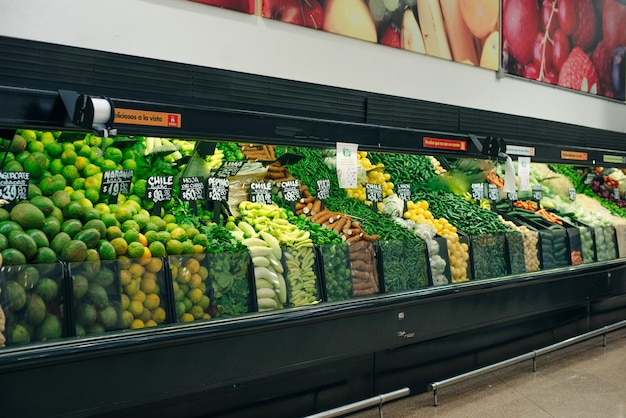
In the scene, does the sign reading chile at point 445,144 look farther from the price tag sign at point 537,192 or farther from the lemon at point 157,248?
the price tag sign at point 537,192

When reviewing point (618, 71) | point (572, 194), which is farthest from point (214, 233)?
point (618, 71)

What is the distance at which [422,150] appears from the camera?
4395mm

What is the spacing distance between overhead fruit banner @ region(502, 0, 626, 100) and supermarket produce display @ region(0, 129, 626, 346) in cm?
189

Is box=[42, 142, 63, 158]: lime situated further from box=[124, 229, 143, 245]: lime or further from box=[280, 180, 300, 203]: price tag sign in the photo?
box=[280, 180, 300, 203]: price tag sign

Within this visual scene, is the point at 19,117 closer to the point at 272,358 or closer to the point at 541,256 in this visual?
the point at 272,358

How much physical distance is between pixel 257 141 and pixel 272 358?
3.74 ft

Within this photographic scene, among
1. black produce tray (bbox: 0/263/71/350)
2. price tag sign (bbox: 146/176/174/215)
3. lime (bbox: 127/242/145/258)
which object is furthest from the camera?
price tag sign (bbox: 146/176/174/215)

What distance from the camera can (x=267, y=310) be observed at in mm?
3654

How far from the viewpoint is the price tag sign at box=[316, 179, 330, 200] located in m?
4.49

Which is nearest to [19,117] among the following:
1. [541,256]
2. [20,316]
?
[20,316]

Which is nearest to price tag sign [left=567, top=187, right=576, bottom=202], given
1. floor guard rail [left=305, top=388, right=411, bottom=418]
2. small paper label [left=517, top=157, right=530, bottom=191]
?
small paper label [left=517, top=157, right=530, bottom=191]

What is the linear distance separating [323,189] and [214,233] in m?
1.07

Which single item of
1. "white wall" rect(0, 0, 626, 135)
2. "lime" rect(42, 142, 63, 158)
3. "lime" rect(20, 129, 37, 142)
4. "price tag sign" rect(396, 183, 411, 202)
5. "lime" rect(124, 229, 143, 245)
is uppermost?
"white wall" rect(0, 0, 626, 135)

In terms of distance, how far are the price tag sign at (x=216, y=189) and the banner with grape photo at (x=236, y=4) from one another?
4.02 ft
